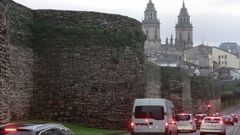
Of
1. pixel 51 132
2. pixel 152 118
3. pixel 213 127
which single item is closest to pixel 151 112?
pixel 152 118

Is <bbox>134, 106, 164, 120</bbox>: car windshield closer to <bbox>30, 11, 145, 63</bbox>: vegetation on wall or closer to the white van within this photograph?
the white van

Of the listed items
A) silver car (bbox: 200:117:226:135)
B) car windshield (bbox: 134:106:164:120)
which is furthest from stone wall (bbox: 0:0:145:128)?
car windshield (bbox: 134:106:164:120)

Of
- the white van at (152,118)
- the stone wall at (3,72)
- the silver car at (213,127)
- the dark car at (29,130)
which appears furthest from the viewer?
the silver car at (213,127)

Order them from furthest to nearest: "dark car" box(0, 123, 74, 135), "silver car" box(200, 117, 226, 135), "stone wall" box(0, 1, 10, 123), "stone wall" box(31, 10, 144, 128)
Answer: "silver car" box(200, 117, 226, 135) → "stone wall" box(31, 10, 144, 128) → "stone wall" box(0, 1, 10, 123) → "dark car" box(0, 123, 74, 135)

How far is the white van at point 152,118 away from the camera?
27969 millimetres

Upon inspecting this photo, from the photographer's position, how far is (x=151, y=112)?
92.6ft

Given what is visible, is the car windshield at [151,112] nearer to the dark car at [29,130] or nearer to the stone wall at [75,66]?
the stone wall at [75,66]

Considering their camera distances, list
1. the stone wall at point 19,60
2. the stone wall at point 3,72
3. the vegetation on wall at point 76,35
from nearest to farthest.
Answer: the stone wall at point 3,72 < the stone wall at point 19,60 < the vegetation on wall at point 76,35

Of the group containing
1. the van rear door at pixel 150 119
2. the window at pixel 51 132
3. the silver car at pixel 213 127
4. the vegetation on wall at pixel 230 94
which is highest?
the window at pixel 51 132

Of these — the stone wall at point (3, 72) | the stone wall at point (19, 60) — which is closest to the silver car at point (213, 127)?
the stone wall at point (19, 60)

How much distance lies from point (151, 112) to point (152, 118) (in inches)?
11.4

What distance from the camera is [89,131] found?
33875 millimetres

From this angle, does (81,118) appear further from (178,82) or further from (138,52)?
(178,82)

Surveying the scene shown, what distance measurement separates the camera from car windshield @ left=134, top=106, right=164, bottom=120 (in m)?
28.1
